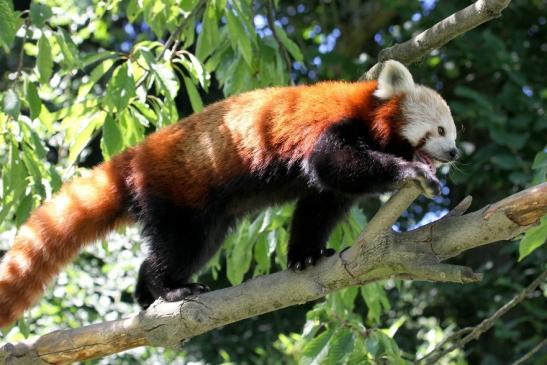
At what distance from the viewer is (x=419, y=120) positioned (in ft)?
14.0

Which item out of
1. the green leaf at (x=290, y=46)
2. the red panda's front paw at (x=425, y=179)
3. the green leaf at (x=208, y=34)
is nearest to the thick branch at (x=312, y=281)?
the red panda's front paw at (x=425, y=179)

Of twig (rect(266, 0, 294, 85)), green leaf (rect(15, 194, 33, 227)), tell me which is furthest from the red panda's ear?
green leaf (rect(15, 194, 33, 227))

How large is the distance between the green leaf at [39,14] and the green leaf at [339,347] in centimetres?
204

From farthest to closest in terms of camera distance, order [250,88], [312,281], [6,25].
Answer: [250,88] → [6,25] → [312,281]

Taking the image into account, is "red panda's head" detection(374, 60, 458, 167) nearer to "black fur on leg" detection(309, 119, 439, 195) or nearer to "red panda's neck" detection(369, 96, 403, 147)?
"red panda's neck" detection(369, 96, 403, 147)

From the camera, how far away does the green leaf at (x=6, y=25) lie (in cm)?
370

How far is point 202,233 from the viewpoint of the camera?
4.30 m

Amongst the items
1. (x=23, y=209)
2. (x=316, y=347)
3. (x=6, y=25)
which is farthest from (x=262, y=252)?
(x=6, y=25)

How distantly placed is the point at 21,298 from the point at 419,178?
196 centimetres

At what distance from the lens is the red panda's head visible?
4180 mm

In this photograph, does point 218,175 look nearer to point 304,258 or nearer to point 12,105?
point 304,258

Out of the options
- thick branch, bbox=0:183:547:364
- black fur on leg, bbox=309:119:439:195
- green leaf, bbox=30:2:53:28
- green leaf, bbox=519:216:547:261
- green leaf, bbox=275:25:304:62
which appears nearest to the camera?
thick branch, bbox=0:183:547:364

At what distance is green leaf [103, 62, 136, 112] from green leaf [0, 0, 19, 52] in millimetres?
613

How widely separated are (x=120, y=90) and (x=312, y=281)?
4.75 feet
